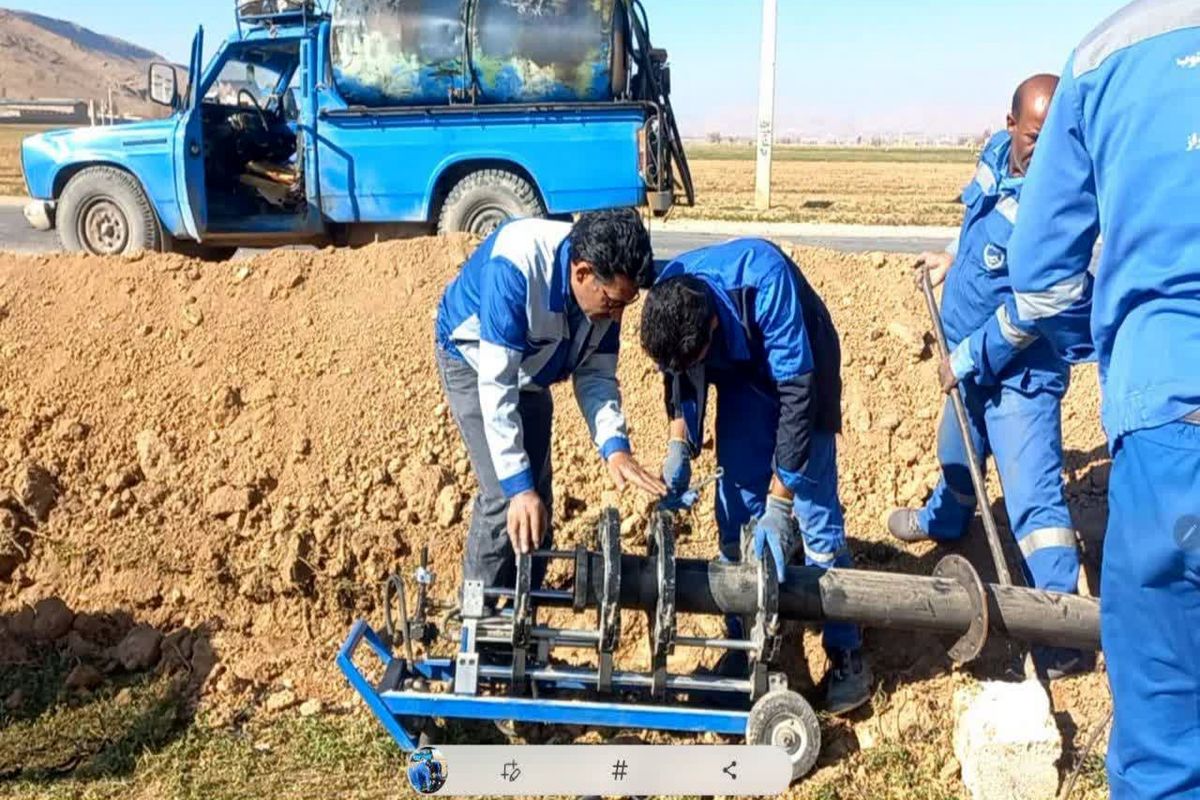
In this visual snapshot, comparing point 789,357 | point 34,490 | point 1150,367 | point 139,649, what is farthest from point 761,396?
point 34,490

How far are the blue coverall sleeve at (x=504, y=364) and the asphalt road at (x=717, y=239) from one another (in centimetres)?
952

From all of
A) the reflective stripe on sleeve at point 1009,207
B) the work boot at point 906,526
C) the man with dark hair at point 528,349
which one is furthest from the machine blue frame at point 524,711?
the reflective stripe on sleeve at point 1009,207

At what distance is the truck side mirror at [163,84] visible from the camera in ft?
28.2

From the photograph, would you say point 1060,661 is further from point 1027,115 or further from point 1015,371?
point 1027,115

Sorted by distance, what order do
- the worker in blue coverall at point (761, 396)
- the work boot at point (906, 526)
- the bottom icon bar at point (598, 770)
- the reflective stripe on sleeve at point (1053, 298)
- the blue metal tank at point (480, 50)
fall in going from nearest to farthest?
the reflective stripe on sleeve at point (1053, 298), the bottom icon bar at point (598, 770), the worker in blue coverall at point (761, 396), the work boot at point (906, 526), the blue metal tank at point (480, 50)

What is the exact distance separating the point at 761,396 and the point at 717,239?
12.1 m

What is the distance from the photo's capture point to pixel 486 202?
866cm

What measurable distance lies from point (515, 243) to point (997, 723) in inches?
87.8

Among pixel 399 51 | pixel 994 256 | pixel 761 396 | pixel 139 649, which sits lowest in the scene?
pixel 139 649

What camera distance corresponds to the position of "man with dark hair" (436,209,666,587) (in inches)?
128

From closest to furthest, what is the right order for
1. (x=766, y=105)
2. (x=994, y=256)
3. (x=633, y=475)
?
(x=633, y=475)
(x=994, y=256)
(x=766, y=105)

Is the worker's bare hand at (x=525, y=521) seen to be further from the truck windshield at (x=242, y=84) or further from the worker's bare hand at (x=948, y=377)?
the truck windshield at (x=242, y=84)

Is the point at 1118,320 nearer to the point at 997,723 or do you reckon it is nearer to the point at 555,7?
the point at 997,723

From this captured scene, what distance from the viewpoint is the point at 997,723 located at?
3596mm
